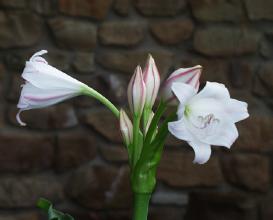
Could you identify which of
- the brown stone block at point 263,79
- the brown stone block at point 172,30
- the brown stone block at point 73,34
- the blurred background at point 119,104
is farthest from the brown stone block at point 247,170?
the brown stone block at point 73,34

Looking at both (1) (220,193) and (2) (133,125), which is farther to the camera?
(1) (220,193)

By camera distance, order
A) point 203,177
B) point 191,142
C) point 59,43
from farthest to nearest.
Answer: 1. point 203,177
2. point 59,43
3. point 191,142

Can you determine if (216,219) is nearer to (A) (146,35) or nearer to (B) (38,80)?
(A) (146,35)

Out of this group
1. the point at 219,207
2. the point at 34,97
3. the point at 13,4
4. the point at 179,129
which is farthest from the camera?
the point at 219,207

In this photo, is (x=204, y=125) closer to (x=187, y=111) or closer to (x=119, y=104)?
(x=187, y=111)

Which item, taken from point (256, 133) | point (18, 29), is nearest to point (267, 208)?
point (256, 133)

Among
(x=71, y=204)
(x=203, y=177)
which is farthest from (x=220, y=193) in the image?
(x=71, y=204)

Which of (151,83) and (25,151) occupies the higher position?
(151,83)
